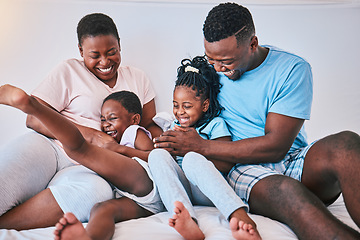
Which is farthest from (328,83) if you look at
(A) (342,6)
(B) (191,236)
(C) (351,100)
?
(B) (191,236)

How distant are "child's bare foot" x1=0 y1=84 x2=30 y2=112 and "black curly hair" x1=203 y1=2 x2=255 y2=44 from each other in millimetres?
668

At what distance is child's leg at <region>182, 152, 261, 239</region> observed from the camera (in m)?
0.95

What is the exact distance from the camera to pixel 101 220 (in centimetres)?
99

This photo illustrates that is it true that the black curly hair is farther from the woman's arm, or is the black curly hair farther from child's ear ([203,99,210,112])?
the woman's arm

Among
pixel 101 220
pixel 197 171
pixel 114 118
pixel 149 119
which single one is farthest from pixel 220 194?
→ pixel 149 119

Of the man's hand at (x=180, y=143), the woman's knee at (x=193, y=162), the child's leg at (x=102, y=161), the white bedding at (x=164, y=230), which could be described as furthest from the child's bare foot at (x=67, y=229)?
A: the man's hand at (x=180, y=143)

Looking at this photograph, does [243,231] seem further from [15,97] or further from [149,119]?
[149,119]

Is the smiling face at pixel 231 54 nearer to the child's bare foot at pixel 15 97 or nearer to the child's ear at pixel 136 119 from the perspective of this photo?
the child's ear at pixel 136 119

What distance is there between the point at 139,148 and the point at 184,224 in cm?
56

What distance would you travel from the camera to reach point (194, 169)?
1.13 m

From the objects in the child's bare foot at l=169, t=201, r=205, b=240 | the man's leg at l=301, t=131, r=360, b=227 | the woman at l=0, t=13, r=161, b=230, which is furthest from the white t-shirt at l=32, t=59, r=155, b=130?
the man's leg at l=301, t=131, r=360, b=227

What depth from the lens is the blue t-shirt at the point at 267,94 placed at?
4.20 feet

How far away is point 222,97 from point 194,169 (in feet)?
1.46

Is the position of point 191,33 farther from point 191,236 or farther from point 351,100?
point 191,236
